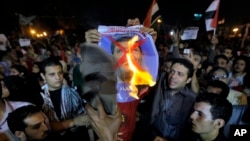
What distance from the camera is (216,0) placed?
22.7ft

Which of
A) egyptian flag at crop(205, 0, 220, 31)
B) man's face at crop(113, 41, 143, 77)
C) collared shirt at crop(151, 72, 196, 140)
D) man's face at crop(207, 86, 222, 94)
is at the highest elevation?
egyptian flag at crop(205, 0, 220, 31)

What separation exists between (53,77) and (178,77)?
1.66 meters

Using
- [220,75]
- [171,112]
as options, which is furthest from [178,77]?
[220,75]

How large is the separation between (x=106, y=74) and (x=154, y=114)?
210cm

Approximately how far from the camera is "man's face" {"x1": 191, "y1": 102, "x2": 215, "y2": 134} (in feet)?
8.01

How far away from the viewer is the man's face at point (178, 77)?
3195mm

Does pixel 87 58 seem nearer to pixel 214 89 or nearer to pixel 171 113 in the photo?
pixel 171 113

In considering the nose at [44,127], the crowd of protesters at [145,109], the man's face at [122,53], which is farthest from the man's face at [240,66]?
the nose at [44,127]

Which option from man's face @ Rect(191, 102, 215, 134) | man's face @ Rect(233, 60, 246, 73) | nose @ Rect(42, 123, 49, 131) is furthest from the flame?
man's face @ Rect(233, 60, 246, 73)

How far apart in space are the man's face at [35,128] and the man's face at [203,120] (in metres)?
1.49

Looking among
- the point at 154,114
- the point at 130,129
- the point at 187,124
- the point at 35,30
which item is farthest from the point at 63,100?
the point at 35,30

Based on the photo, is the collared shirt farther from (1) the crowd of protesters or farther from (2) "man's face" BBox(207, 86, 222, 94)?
(2) "man's face" BBox(207, 86, 222, 94)

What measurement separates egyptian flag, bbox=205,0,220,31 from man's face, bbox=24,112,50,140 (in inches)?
233

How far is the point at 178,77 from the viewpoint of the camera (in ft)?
10.6
